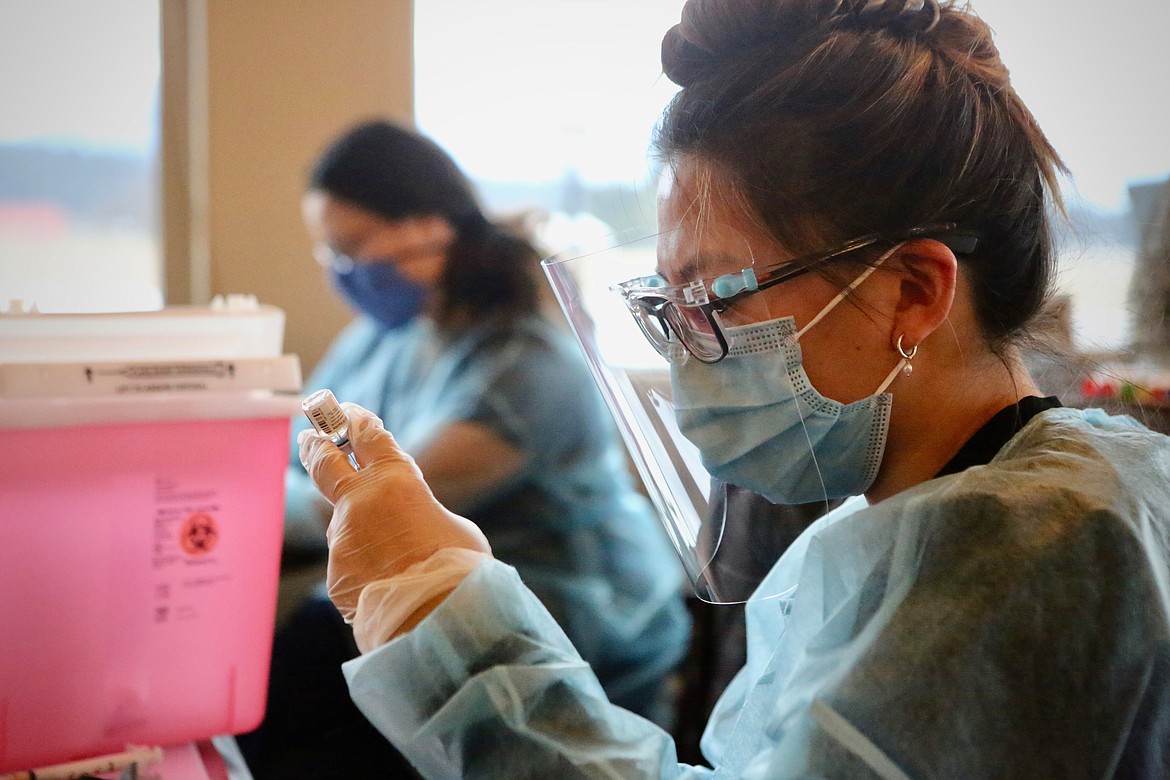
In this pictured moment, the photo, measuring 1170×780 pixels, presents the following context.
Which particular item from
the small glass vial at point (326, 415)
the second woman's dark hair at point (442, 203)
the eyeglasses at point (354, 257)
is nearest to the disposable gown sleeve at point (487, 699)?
the small glass vial at point (326, 415)

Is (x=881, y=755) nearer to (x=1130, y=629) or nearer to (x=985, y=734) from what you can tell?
(x=985, y=734)

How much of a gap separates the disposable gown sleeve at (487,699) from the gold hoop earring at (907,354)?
0.39 metres

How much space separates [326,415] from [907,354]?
0.52 meters

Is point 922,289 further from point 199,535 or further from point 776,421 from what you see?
point 199,535

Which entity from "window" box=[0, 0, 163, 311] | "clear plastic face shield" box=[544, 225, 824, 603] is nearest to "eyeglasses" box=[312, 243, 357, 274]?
"window" box=[0, 0, 163, 311]

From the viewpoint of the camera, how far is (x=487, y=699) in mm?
725

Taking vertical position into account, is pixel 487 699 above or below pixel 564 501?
above

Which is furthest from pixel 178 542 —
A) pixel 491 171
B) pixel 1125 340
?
pixel 491 171

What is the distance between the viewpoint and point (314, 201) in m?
1.85

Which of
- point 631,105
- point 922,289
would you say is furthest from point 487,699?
point 631,105

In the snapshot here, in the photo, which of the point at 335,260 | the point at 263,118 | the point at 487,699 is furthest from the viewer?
the point at 263,118

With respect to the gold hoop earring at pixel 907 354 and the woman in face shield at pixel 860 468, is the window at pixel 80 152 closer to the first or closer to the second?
the woman in face shield at pixel 860 468

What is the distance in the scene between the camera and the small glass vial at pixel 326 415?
801 millimetres

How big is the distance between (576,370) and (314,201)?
73 cm
